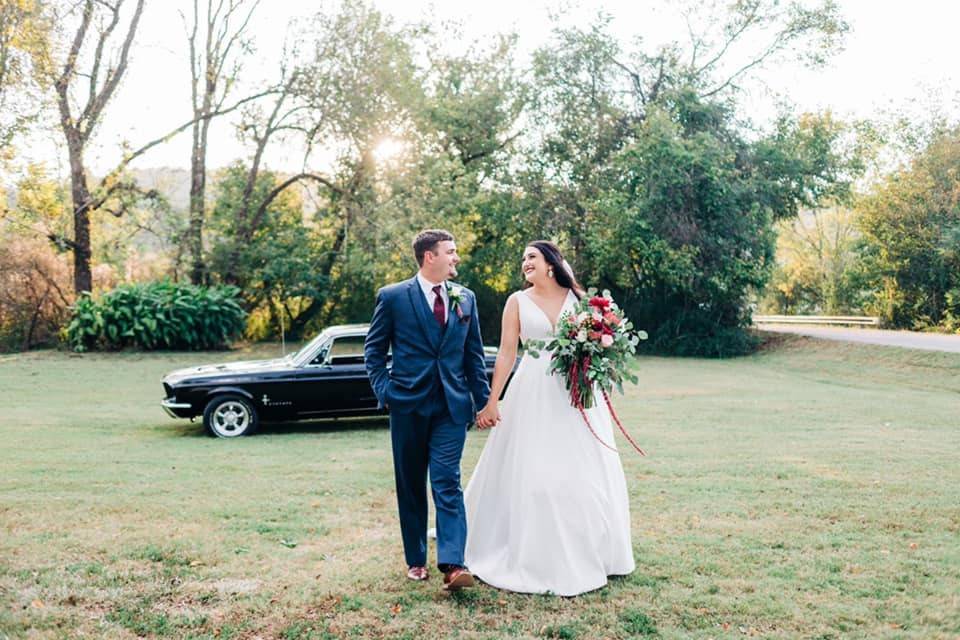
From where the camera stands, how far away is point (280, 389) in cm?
1202

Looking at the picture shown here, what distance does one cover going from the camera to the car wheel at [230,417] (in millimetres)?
11828

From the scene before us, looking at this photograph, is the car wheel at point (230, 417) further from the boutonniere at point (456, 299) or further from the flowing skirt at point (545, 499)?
the boutonniere at point (456, 299)

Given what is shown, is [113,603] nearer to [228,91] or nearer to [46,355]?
[46,355]

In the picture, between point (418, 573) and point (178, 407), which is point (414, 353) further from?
point (178, 407)

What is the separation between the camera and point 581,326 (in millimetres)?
5469

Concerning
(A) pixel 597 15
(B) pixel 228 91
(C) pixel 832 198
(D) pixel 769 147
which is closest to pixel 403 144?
(B) pixel 228 91

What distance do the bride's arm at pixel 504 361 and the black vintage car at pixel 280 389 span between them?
664 cm

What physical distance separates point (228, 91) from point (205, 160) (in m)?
2.99

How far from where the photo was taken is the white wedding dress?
5211 millimetres

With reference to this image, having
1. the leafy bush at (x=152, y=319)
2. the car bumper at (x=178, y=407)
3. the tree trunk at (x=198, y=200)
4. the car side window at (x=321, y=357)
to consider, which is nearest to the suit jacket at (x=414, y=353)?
the car side window at (x=321, y=357)

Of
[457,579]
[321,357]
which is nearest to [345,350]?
[321,357]

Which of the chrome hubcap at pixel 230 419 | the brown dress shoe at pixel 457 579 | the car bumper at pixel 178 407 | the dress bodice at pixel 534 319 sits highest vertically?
the dress bodice at pixel 534 319

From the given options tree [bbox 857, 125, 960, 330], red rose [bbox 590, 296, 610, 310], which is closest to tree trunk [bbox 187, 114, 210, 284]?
red rose [bbox 590, 296, 610, 310]

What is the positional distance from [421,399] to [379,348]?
1.36 feet
